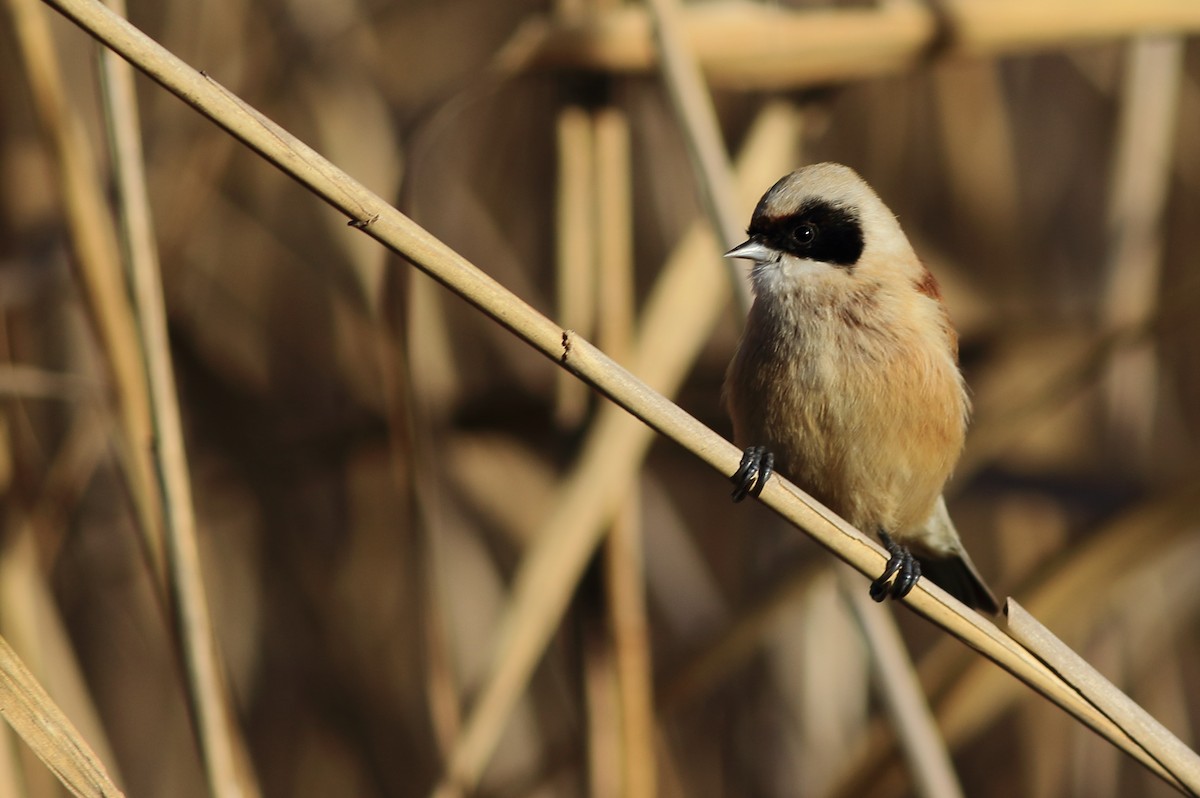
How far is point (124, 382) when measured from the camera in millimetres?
2012

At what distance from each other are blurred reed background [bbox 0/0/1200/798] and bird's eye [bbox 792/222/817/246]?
0.37 m

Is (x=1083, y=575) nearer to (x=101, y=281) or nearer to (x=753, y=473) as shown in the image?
(x=753, y=473)

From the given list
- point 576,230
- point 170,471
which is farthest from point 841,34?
point 170,471

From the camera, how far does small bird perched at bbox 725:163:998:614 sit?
2004 millimetres

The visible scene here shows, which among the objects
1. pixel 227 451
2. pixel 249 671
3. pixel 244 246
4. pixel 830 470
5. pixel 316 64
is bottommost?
pixel 830 470

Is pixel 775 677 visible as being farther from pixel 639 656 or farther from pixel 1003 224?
pixel 1003 224

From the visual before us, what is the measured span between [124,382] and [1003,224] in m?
2.63

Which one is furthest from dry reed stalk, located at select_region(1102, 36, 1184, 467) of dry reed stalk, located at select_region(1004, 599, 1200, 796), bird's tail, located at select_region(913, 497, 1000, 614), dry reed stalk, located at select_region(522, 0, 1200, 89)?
dry reed stalk, located at select_region(1004, 599, 1200, 796)

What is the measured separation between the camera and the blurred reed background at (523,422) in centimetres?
246

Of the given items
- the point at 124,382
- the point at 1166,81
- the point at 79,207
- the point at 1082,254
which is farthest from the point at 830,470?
the point at 1082,254

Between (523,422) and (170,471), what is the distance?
1618 millimetres

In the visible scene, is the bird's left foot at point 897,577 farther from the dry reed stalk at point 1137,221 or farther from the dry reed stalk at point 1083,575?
the dry reed stalk at point 1137,221

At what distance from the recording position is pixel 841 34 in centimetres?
225

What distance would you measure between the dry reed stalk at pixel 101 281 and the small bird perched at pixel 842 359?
0.99 metres
